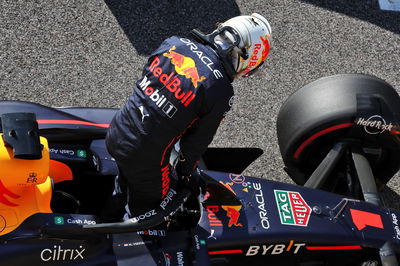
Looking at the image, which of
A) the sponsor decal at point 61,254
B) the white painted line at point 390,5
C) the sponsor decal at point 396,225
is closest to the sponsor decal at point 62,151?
the sponsor decal at point 61,254

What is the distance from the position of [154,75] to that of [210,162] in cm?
161

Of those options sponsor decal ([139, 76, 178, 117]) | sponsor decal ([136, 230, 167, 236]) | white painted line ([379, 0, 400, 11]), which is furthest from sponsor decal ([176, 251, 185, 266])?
white painted line ([379, 0, 400, 11])

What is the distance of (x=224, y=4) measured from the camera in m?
5.13

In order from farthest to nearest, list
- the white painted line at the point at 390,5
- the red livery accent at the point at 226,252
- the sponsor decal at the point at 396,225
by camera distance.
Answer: the white painted line at the point at 390,5 < the sponsor decal at the point at 396,225 < the red livery accent at the point at 226,252

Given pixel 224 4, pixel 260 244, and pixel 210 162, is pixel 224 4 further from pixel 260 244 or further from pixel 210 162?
pixel 260 244

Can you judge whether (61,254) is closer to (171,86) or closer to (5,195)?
(5,195)

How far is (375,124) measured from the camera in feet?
11.8

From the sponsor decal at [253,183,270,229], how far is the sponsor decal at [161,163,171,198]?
564 millimetres

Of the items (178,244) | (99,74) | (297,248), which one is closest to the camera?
(178,244)

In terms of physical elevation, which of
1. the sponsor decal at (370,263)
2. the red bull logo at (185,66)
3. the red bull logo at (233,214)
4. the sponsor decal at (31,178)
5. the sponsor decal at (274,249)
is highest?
the red bull logo at (185,66)

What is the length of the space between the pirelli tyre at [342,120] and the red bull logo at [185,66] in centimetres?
133

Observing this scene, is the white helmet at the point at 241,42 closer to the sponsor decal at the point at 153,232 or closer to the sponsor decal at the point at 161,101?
the sponsor decal at the point at 161,101

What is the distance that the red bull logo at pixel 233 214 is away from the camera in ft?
10.2

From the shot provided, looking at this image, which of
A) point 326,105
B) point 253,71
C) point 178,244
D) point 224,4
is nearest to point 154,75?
point 253,71
